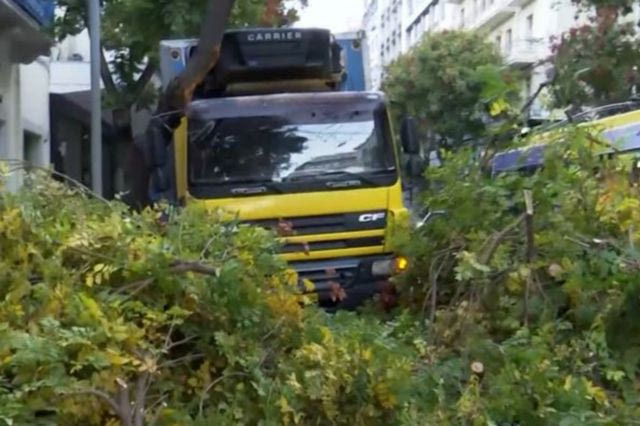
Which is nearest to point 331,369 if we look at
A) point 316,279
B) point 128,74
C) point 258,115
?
point 316,279

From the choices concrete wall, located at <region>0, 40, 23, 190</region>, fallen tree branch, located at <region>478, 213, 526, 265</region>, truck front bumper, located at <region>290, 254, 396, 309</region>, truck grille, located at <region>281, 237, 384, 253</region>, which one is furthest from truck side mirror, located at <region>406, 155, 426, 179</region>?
concrete wall, located at <region>0, 40, 23, 190</region>

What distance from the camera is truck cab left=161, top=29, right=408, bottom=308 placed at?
10.2 meters

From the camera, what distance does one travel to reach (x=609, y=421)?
4535 millimetres

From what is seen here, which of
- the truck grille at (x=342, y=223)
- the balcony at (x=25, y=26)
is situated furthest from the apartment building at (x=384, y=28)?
the truck grille at (x=342, y=223)

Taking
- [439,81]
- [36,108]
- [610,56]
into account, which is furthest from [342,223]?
[439,81]

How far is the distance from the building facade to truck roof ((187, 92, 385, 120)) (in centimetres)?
423

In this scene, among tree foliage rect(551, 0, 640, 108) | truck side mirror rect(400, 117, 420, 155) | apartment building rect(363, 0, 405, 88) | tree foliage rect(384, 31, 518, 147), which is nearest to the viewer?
truck side mirror rect(400, 117, 420, 155)

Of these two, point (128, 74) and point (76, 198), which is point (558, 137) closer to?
point (76, 198)

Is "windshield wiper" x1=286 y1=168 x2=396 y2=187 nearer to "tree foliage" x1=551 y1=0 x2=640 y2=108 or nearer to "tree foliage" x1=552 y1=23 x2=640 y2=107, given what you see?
"tree foliage" x1=551 y1=0 x2=640 y2=108

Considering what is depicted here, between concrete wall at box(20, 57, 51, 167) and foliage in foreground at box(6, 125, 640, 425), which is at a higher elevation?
concrete wall at box(20, 57, 51, 167)

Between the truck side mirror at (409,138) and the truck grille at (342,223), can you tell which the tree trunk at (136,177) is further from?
the truck side mirror at (409,138)

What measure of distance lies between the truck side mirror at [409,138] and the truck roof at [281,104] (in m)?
0.68

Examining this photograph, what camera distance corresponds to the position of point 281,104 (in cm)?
1063

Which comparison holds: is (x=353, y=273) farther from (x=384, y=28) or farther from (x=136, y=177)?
(x=384, y=28)
